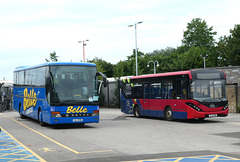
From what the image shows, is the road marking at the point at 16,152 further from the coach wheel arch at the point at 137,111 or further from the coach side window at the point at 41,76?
the coach wheel arch at the point at 137,111

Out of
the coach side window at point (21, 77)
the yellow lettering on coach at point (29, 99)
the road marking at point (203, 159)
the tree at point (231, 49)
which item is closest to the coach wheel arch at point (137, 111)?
the yellow lettering on coach at point (29, 99)

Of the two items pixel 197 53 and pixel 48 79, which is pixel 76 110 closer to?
pixel 48 79

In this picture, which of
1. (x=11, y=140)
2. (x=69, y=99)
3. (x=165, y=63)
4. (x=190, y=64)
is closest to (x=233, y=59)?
(x=190, y=64)

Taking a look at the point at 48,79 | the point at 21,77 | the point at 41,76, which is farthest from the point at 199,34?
the point at 48,79

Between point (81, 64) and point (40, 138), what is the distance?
17.6ft

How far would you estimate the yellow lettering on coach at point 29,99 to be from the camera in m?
22.2

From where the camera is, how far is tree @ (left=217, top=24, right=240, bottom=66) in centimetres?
6994

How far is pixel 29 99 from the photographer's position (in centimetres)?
2361

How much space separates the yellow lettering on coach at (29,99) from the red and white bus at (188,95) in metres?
7.06

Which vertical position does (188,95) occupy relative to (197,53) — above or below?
below

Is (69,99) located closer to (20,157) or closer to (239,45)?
(20,157)

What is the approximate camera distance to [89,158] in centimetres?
1034

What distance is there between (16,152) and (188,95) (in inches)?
461

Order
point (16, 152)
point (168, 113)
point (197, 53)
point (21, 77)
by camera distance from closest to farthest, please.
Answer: point (16, 152) → point (168, 113) → point (21, 77) → point (197, 53)
